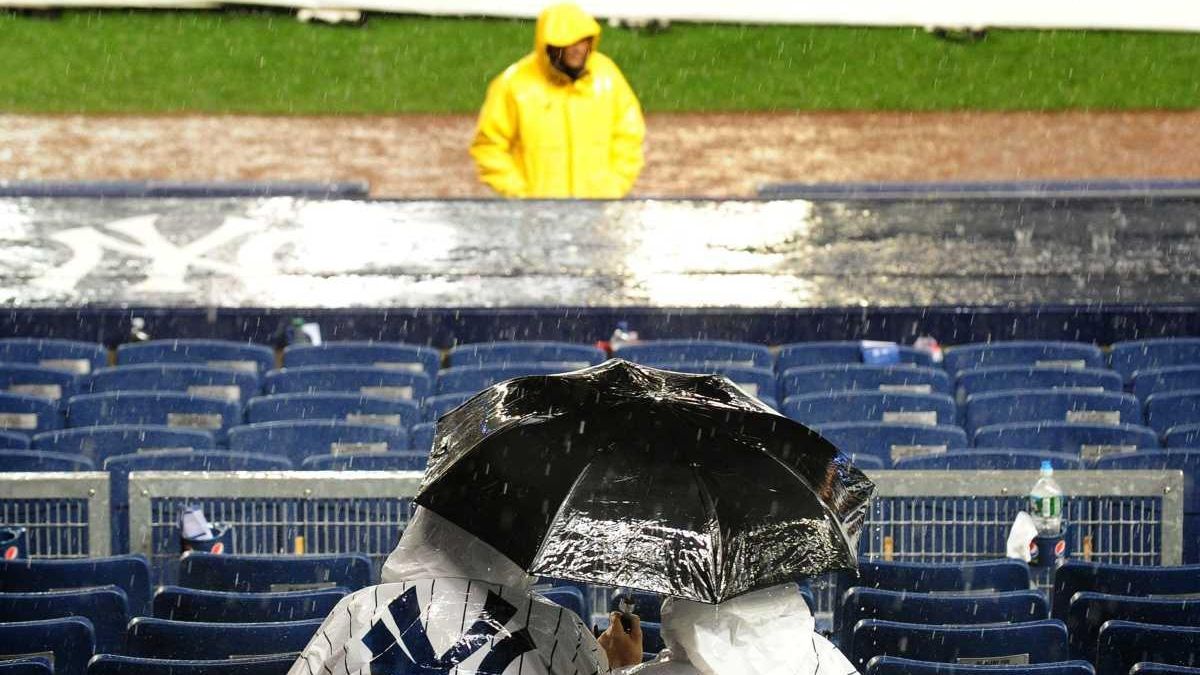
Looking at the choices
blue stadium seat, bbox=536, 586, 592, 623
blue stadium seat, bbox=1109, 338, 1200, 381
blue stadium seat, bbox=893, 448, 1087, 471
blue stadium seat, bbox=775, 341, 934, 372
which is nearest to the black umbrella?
blue stadium seat, bbox=536, 586, 592, 623

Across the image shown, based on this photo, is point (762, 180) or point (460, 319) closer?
point (460, 319)

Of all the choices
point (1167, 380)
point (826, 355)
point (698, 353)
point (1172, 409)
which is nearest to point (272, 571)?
point (698, 353)

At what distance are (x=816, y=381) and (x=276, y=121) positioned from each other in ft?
30.1

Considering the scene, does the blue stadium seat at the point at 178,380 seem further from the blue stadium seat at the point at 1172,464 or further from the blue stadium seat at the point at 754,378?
the blue stadium seat at the point at 1172,464

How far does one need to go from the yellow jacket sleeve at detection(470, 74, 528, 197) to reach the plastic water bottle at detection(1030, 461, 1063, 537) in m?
5.18

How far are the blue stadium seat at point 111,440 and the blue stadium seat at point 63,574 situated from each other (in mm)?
1832

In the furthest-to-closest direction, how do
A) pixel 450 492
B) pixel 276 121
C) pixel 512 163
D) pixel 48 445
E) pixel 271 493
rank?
1. pixel 276 121
2. pixel 512 163
3. pixel 48 445
4. pixel 271 493
5. pixel 450 492

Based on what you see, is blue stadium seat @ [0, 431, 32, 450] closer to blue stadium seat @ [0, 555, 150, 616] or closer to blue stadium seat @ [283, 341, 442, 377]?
blue stadium seat @ [283, 341, 442, 377]

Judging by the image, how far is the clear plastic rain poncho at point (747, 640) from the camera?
Result: 10.5 ft

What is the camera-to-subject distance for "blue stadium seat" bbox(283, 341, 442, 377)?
866 cm

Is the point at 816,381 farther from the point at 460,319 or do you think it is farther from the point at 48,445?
the point at 48,445

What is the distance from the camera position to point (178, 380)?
8.36 m

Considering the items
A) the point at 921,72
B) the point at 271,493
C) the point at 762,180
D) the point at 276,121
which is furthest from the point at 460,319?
the point at 921,72

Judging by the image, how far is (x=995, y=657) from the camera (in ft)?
16.5
